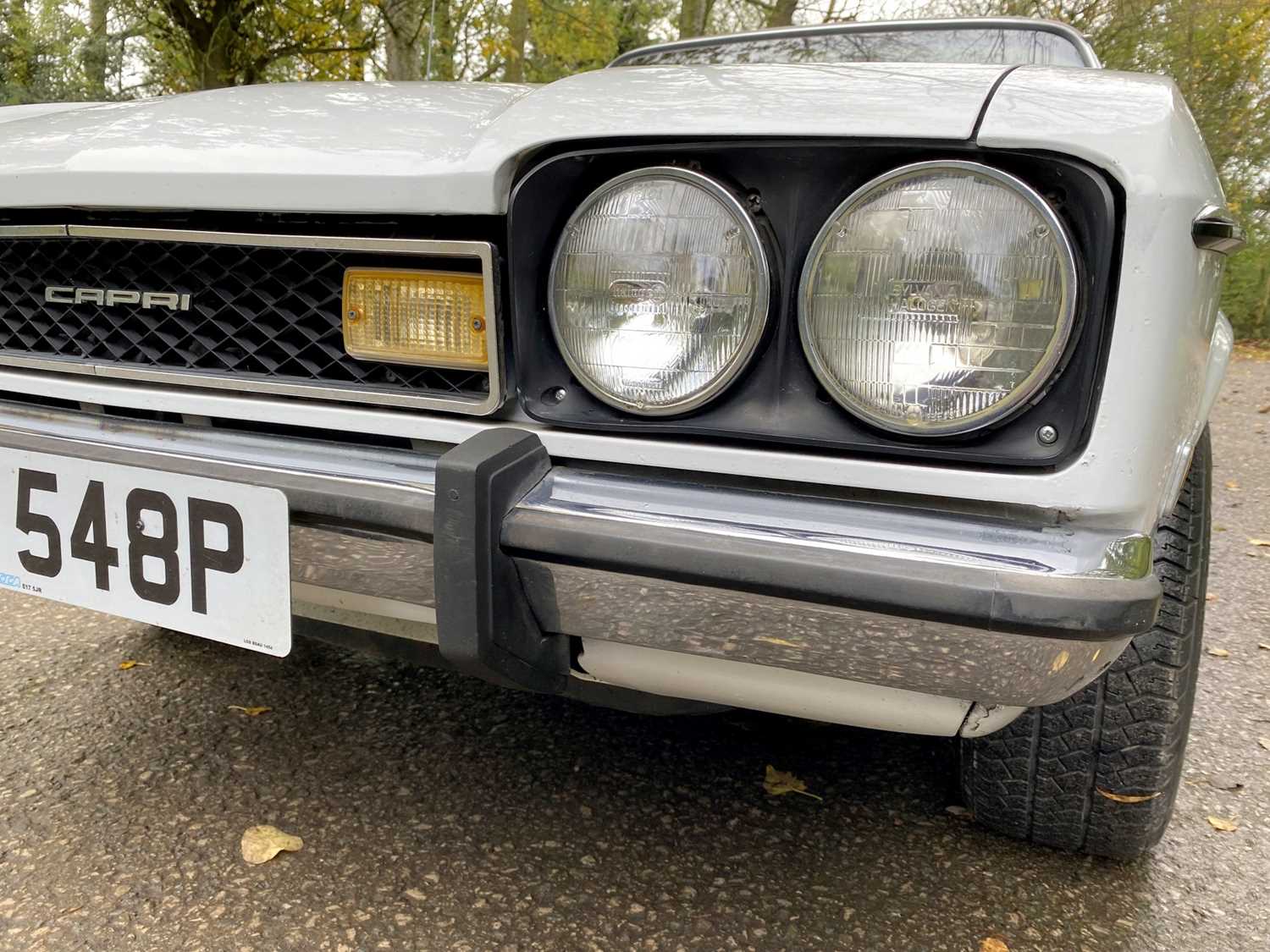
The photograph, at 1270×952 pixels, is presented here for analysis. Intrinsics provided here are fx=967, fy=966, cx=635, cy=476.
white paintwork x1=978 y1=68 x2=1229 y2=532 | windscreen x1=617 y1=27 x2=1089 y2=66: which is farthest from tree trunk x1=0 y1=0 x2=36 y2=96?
white paintwork x1=978 y1=68 x2=1229 y2=532

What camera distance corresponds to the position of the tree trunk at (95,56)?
39.1 ft

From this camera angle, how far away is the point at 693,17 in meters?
11.2

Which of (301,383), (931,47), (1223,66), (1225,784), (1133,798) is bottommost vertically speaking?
(1225,784)

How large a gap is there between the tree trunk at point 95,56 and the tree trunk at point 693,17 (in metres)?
7.01

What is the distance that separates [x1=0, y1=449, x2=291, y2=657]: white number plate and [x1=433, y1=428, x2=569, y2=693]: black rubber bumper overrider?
0.26 metres

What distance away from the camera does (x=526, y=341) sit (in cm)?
120

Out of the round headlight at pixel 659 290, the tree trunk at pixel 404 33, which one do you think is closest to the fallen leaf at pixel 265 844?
the round headlight at pixel 659 290

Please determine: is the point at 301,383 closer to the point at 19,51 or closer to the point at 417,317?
the point at 417,317

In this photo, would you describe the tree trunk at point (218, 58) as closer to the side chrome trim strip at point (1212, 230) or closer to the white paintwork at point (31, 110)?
the white paintwork at point (31, 110)

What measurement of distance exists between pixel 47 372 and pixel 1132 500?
5.08 ft

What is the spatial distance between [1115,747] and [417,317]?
1177 millimetres

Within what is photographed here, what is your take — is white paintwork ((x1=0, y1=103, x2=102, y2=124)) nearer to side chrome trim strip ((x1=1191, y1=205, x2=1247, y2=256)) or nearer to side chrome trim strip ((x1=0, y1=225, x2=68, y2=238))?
side chrome trim strip ((x1=0, y1=225, x2=68, y2=238))

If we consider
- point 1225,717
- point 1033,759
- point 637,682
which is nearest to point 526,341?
point 637,682

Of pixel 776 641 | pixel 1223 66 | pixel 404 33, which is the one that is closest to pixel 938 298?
pixel 776 641
